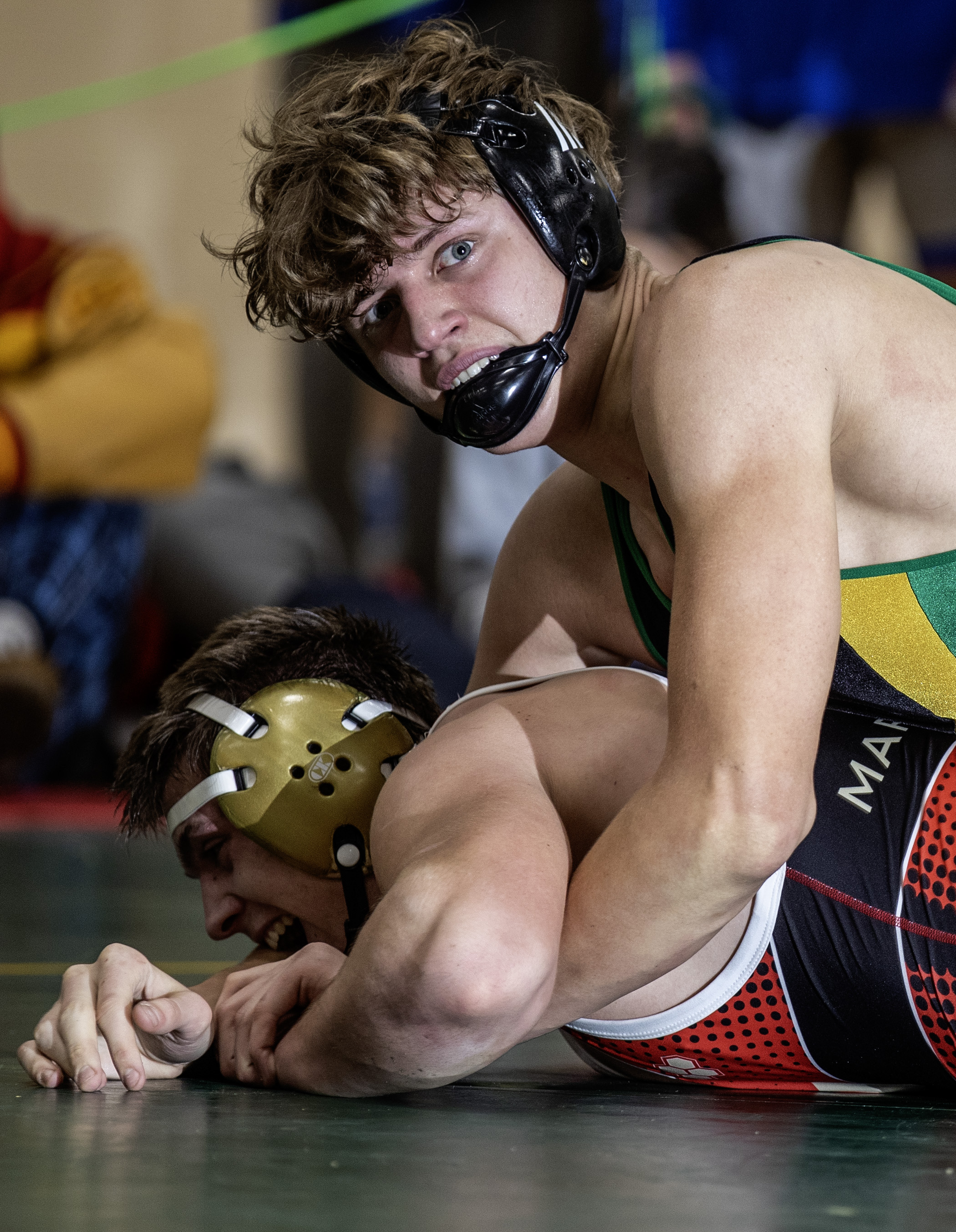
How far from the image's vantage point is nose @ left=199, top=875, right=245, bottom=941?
1880 mm

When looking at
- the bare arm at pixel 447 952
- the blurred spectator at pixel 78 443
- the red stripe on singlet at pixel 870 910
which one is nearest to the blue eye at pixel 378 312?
the bare arm at pixel 447 952

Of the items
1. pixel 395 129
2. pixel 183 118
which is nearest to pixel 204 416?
pixel 183 118

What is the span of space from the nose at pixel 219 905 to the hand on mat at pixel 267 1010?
216 mm

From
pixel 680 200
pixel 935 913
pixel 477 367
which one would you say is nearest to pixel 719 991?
pixel 935 913

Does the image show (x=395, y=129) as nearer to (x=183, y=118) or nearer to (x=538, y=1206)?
(x=538, y=1206)

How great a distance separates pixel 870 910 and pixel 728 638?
380 millimetres

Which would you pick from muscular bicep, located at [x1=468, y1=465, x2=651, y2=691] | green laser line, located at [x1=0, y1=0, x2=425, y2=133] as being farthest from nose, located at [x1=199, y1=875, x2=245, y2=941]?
green laser line, located at [x1=0, y1=0, x2=425, y2=133]

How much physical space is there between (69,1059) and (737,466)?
0.82m

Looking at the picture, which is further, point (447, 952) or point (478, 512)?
point (478, 512)

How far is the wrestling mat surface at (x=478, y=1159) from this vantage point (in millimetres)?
1059

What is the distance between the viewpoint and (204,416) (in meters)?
5.78

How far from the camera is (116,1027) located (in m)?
1.52

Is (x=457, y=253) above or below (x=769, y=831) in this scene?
above

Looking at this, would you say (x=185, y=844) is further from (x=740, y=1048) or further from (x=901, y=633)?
(x=901, y=633)
